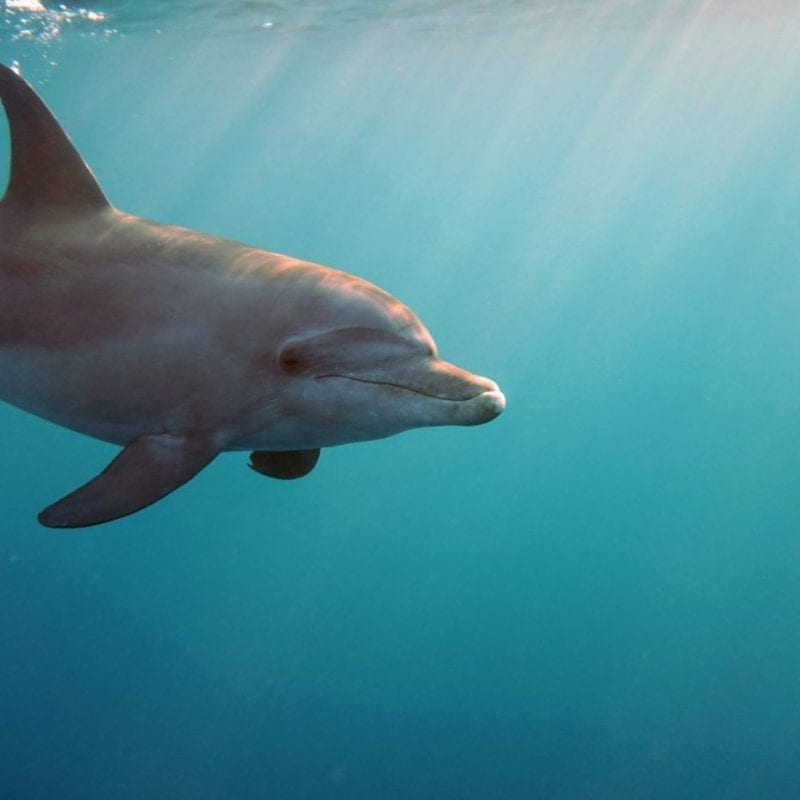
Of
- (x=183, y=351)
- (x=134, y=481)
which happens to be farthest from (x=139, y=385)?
(x=134, y=481)

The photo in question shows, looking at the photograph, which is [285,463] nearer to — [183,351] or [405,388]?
[183,351]

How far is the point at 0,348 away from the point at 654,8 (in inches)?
947

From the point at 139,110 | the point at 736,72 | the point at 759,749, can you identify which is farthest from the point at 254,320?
the point at 139,110

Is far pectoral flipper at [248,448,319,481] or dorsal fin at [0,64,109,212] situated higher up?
dorsal fin at [0,64,109,212]

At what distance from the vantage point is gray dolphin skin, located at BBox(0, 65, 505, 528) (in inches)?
133

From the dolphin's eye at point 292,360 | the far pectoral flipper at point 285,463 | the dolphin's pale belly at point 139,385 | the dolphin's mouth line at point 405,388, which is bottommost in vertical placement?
the far pectoral flipper at point 285,463

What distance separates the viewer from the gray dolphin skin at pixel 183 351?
3.37 metres

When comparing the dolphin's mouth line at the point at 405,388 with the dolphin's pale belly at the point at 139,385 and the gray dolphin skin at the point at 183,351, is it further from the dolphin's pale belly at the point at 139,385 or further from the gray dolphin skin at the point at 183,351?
the dolphin's pale belly at the point at 139,385

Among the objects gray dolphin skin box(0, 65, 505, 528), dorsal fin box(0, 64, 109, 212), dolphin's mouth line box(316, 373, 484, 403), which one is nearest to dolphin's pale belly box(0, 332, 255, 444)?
gray dolphin skin box(0, 65, 505, 528)

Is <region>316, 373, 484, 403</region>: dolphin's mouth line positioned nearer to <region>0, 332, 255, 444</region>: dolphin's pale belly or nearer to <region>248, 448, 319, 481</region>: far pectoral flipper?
<region>0, 332, 255, 444</region>: dolphin's pale belly

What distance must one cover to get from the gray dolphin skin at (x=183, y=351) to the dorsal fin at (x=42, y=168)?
15 mm

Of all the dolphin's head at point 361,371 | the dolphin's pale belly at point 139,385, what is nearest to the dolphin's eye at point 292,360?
the dolphin's head at point 361,371

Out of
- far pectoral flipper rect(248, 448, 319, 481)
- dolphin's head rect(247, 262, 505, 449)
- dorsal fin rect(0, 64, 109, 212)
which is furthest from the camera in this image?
far pectoral flipper rect(248, 448, 319, 481)

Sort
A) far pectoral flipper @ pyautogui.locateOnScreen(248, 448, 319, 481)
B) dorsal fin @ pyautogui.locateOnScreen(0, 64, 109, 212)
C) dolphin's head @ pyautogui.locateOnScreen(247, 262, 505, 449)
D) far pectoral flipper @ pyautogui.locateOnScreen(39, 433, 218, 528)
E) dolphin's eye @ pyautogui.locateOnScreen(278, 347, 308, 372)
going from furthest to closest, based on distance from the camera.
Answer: far pectoral flipper @ pyautogui.locateOnScreen(248, 448, 319, 481) < dorsal fin @ pyautogui.locateOnScreen(0, 64, 109, 212) < dolphin's eye @ pyautogui.locateOnScreen(278, 347, 308, 372) < dolphin's head @ pyautogui.locateOnScreen(247, 262, 505, 449) < far pectoral flipper @ pyautogui.locateOnScreen(39, 433, 218, 528)
